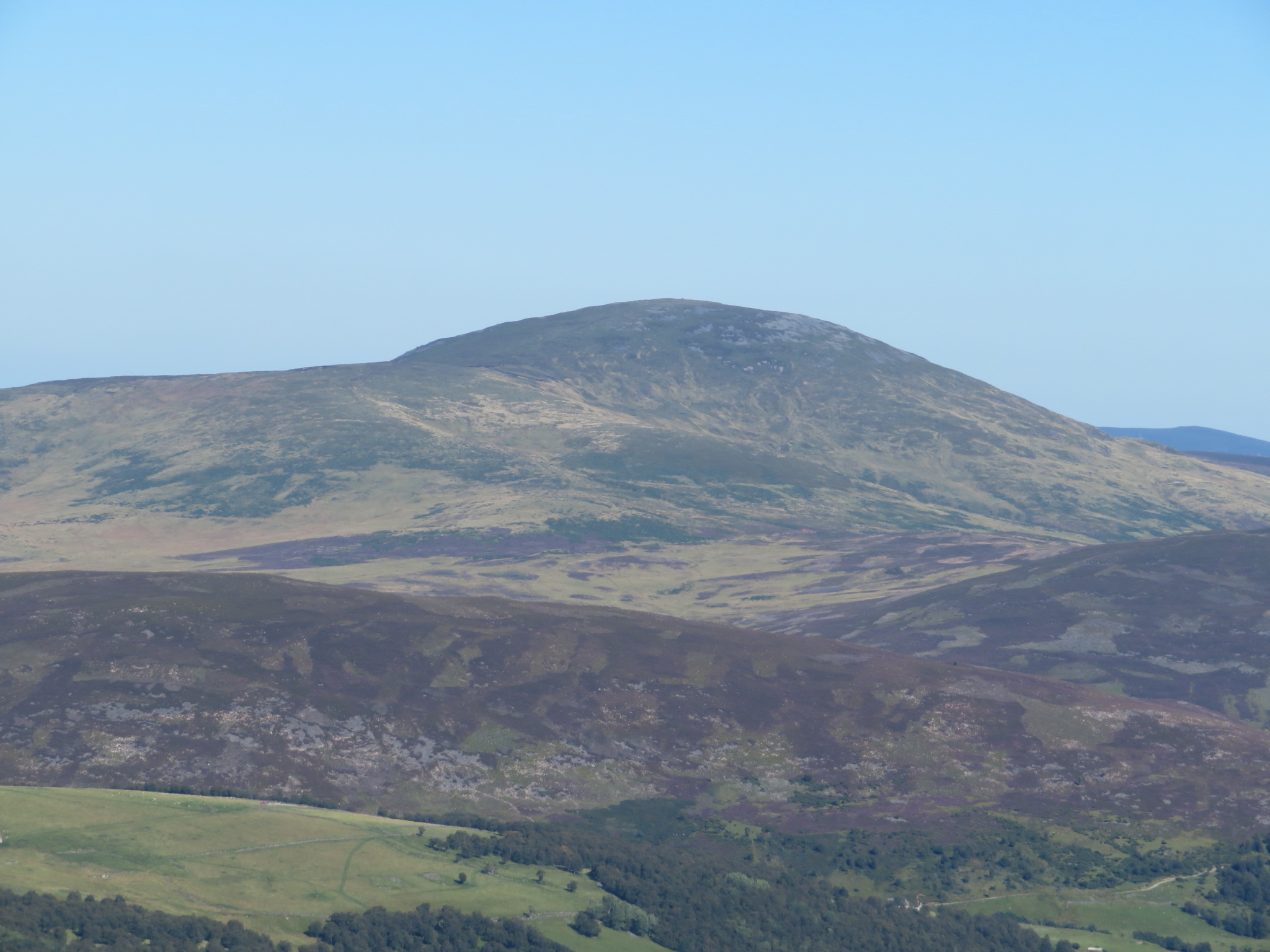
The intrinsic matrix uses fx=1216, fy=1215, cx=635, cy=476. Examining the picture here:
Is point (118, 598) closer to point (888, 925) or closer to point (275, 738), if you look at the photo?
point (275, 738)

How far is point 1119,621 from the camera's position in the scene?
157000 millimetres

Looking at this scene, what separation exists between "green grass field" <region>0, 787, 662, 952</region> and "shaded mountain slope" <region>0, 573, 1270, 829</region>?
15270 millimetres

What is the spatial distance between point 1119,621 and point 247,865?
410 feet

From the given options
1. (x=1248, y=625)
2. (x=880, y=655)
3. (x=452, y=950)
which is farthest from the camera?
(x=1248, y=625)

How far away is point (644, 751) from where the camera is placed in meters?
97.7

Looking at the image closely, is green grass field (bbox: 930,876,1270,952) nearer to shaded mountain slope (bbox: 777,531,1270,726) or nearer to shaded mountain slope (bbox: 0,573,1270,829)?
shaded mountain slope (bbox: 0,573,1270,829)

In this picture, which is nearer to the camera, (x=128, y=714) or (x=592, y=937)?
(x=592, y=937)

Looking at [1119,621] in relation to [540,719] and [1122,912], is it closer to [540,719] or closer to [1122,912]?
[1122,912]

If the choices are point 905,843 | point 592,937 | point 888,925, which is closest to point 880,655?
point 905,843

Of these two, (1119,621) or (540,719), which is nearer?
(540,719)

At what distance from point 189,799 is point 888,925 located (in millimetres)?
41682

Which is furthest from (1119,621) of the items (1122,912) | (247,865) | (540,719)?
(247,865)

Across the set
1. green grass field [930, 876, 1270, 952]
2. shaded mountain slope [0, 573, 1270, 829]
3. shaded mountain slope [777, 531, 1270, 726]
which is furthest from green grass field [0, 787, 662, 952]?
shaded mountain slope [777, 531, 1270, 726]

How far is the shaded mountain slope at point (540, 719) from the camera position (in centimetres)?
8919
